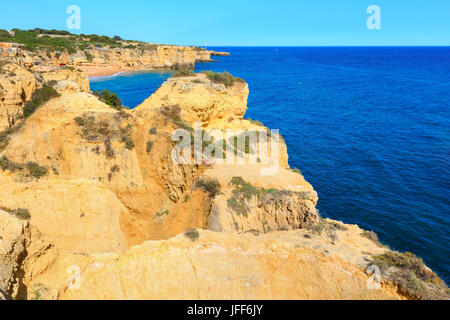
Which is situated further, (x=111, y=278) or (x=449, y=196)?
(x=449, y=196)

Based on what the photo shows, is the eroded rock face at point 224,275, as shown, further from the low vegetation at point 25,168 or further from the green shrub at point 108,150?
the green shrub at point 108,150

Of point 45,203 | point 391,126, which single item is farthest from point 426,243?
point 391,126

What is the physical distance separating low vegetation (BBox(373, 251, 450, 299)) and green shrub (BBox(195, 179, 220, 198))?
9.44 metres

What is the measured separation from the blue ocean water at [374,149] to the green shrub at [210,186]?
14569 millimetres

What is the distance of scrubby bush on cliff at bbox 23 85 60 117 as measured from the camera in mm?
22725

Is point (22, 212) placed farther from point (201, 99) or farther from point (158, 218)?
point (201, 99)

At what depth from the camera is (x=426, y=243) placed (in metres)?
22.2

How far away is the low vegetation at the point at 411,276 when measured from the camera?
871 cm

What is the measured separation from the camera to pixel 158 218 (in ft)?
67.5

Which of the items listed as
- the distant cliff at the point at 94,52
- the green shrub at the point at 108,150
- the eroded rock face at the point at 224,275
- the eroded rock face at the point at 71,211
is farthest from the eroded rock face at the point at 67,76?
the distant cliff at the point at 94,52

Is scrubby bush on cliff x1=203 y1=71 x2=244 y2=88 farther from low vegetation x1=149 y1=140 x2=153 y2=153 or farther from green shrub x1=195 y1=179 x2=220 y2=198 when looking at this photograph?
green shrub x1=195 y1=179 x2=220 y2=198

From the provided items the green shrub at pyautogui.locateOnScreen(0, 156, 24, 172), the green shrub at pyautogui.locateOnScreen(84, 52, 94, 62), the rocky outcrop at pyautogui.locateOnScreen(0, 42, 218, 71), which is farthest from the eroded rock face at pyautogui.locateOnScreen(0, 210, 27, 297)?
the green shrub at pyautogui.locateOnScreen(84, 52, 94, 62)
